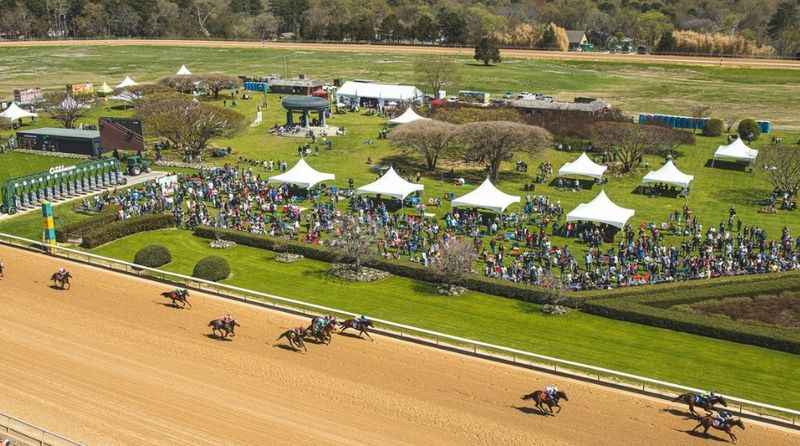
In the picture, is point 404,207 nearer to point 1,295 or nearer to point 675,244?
point 675,244

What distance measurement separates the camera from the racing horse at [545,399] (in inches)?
894

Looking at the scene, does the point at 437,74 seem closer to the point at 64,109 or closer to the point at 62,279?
the point at 64,109

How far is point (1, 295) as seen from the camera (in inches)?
1265

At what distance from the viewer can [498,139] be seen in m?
52.2

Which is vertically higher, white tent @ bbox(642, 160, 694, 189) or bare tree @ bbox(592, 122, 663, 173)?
bare tree @ bbox(592, 122, 663, 173)

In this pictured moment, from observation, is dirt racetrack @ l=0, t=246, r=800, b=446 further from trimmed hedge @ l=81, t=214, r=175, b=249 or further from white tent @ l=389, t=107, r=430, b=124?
white tent @ l=389, t=107, r=430, b=124

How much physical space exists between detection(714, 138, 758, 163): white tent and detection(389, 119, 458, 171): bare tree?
20553mm

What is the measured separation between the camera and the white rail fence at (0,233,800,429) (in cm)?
2303

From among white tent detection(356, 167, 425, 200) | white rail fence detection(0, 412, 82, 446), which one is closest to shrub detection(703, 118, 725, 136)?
white tent detection(356, 167, 425, 200)

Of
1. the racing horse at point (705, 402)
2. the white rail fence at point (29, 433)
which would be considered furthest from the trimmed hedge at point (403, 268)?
the white rail fence at point (29, 433)

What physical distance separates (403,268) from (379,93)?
162 ft

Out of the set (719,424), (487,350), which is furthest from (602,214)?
(719,424)

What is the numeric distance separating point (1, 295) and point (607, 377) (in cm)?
2433

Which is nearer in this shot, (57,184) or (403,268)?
(403,268)
